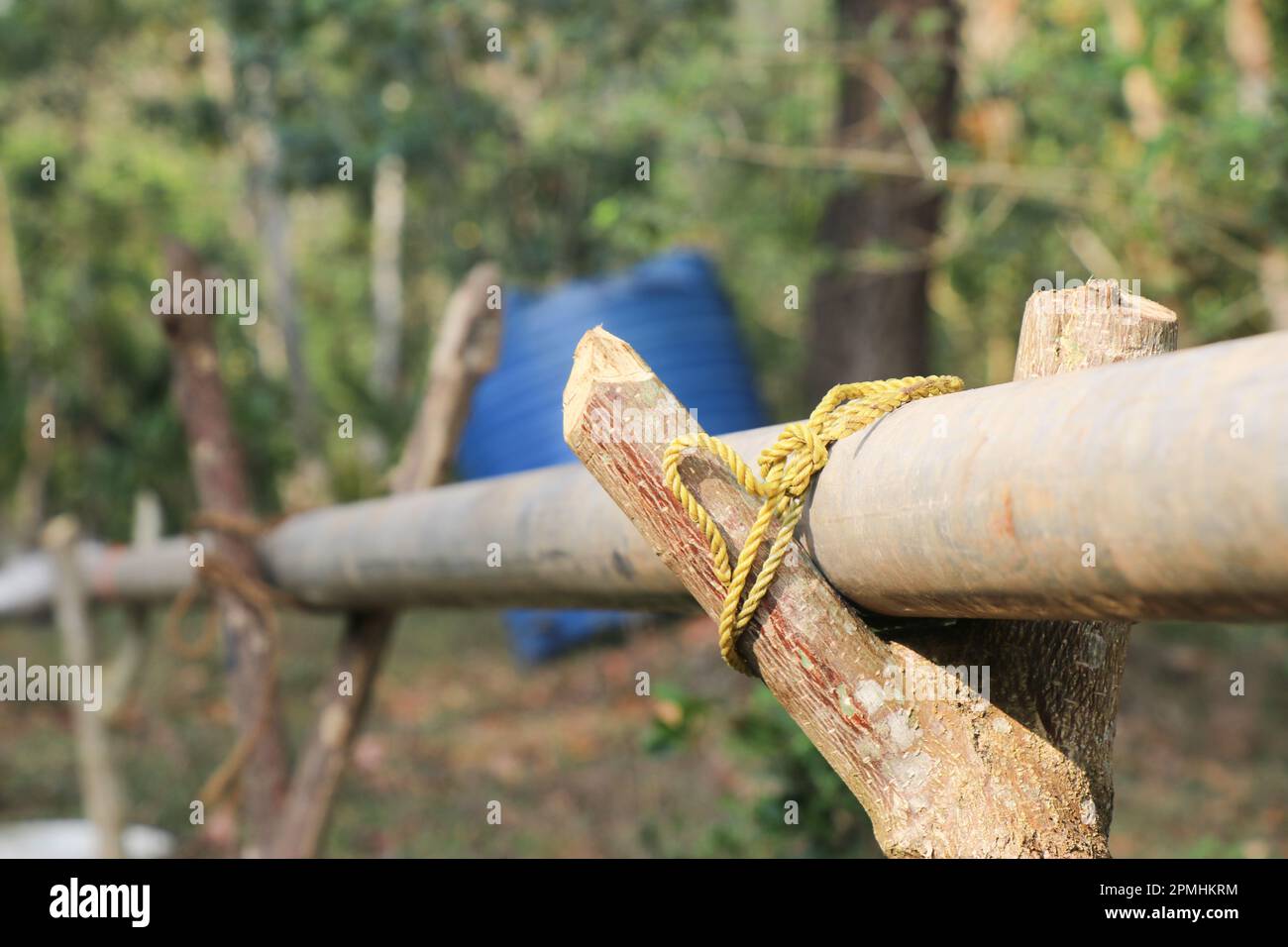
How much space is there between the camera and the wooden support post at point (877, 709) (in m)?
1.02

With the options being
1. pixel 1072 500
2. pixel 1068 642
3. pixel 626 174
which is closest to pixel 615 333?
pixel 626 174

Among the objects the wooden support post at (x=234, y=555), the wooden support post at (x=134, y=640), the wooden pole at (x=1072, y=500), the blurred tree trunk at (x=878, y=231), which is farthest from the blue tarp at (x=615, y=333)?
the wooden pole at (x=1072, y=500)

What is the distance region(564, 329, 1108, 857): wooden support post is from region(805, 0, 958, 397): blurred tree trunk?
3884 mm

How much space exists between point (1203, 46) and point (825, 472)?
195 inches

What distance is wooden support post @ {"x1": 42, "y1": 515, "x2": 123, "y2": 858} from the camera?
11.2 feet

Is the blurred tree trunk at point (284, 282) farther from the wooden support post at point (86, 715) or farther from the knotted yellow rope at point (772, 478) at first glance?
the knotted yellow rope at point (772, 478)

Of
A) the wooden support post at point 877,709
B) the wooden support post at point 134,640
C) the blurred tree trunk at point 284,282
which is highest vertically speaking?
the blurred tree trunk at point 284,282

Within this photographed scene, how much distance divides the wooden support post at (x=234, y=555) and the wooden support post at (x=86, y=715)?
86 cm

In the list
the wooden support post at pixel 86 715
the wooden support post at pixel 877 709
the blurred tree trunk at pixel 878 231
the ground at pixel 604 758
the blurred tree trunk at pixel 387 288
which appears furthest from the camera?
the blurred tree trunk at pixel 387 288

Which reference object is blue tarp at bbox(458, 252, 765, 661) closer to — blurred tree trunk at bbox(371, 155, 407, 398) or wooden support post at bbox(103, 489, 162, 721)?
wooden support post at bbox(103, 489, 162, 721)

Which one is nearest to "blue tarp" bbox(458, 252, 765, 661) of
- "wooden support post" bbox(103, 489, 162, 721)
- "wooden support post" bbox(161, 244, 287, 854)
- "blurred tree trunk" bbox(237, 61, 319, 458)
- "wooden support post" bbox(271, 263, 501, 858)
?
"wooden support post" bbox(103, 489, 162, 721)

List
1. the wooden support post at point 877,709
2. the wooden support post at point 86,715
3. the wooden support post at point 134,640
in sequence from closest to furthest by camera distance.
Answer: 1. the wooden support post at point 877,709
2. the wooden support post at point 86,715
3. the wooden support post at point 134,640

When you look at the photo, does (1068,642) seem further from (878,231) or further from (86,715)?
(878,231)

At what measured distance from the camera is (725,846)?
2.63m
